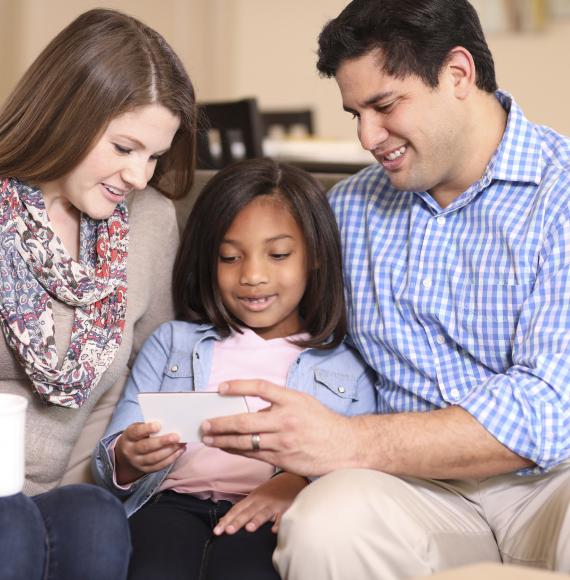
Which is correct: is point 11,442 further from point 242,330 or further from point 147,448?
point 242,330

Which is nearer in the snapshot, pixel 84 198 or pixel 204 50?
pixel 84 198

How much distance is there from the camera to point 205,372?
1899 millimetres

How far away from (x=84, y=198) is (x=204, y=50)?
4834mm

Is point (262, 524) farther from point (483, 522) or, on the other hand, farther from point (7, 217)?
point (7, 217)

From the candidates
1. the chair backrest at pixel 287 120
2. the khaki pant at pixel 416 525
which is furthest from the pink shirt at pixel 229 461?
the chair backrest at pixel 287 120

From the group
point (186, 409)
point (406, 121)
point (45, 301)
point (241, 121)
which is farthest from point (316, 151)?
point (186, 409)

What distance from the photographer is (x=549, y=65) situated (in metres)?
5.39

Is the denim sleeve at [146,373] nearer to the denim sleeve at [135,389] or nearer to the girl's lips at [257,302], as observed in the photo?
the denim sleeve at [135,389]

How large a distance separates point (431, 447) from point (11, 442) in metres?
0.66

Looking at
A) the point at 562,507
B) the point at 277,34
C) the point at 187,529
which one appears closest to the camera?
the point at 562,507

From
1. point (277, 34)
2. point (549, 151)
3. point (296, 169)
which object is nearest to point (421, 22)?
point (549, 151)

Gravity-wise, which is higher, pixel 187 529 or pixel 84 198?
pixel 84 198

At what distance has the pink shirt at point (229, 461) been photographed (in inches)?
70.9

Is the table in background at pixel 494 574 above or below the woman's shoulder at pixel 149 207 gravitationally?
below
